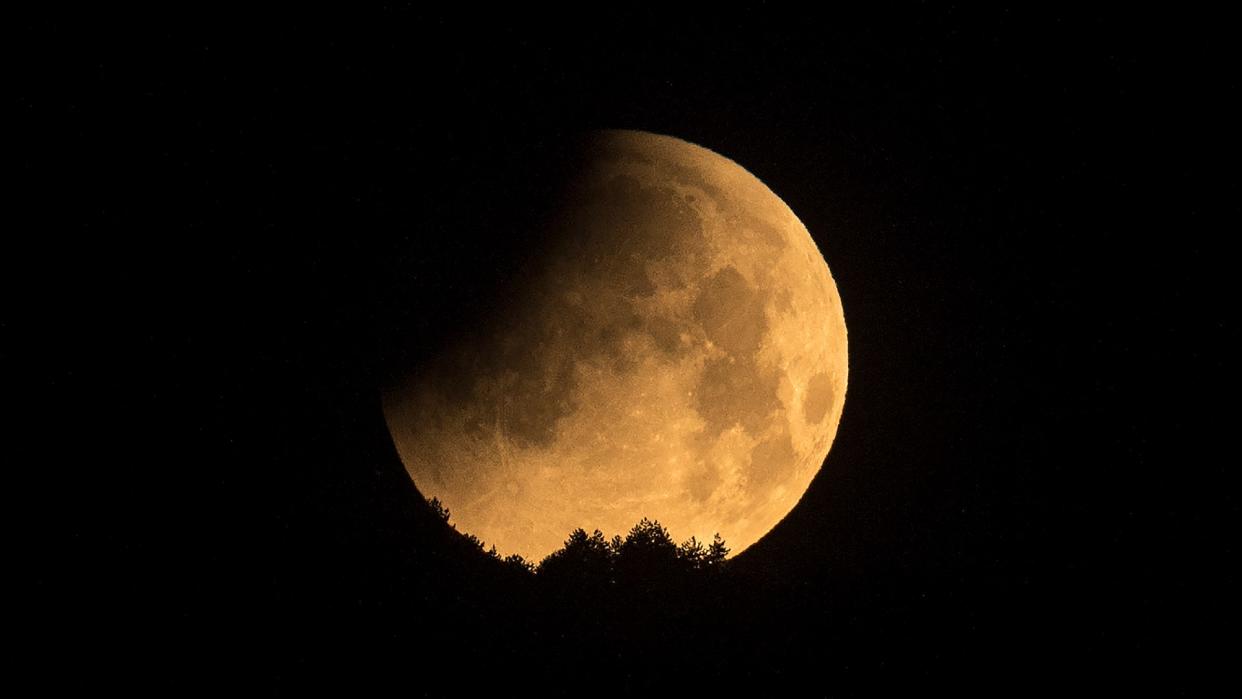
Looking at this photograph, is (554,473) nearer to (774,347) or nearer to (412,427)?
(412,427)

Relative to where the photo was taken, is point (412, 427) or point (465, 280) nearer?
point (465, 280)

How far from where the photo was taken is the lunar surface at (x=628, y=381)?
177 inches

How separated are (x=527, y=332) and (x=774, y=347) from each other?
4.90ft

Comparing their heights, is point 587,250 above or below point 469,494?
above

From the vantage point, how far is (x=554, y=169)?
488cm

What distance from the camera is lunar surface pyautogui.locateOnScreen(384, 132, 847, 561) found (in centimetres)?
450

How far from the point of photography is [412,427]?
499 cm

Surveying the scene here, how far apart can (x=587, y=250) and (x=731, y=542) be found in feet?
7.18

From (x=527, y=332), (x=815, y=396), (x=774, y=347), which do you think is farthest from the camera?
(x=815, y=396)

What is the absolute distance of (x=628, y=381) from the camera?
447 centimetres

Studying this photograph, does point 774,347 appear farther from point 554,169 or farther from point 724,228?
point 554,169

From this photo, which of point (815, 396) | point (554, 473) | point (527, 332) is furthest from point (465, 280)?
point (815, 396)

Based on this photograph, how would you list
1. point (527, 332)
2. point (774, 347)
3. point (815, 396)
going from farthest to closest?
point (815, 396)
point (774, 347)
point (527, 332)

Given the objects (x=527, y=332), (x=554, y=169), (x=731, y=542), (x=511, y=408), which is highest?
(x=554, y=169)
